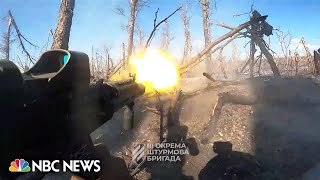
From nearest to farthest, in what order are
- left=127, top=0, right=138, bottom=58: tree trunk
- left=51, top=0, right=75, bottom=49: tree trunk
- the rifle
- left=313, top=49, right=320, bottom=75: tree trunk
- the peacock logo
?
the rifle
the peacock logo
left=51, top=0, right=75, bottom=49: tree trunk
left=313, top=49, right=320, bottom=75: tree trunk
left=127, top=0, right=138, bottom=58: tree trunk

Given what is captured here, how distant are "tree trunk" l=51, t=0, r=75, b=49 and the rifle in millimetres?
5130

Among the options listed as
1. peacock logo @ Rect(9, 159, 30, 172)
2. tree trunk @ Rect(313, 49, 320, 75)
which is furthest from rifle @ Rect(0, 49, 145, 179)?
tree trunk @ Rect(313, 49, 320, 75)

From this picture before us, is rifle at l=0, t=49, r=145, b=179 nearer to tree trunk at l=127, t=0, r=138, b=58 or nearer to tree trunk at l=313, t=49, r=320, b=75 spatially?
tree trunk at l=313, t=49, r=320, b=75

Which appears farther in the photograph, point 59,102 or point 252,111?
point 252,111

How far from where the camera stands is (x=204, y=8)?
83.3ft

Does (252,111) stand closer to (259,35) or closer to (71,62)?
(259,35)

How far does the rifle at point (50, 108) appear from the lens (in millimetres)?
2197

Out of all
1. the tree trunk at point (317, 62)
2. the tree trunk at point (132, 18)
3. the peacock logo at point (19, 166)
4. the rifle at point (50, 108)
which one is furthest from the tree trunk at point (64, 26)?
the tree trunk at point (132, 18)

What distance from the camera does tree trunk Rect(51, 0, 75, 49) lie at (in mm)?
8227

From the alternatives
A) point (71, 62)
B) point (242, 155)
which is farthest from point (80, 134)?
point (242, 155)

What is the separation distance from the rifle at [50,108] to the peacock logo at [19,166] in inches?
1.6

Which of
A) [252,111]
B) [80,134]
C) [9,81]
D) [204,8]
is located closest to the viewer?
[9,81]

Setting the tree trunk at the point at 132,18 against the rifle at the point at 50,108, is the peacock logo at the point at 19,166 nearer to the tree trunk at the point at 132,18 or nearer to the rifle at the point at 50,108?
the rifle at the point at 50,108

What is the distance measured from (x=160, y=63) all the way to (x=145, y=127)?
190 cm
